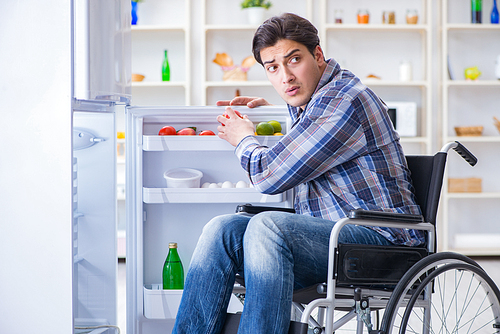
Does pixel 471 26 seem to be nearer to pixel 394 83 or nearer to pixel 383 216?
pixel 394 83

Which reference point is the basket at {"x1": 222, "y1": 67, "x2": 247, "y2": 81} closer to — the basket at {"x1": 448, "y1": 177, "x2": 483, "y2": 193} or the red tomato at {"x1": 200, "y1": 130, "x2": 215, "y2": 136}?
the basket at {"x1": 448, "y1": 177, "x2": 483, "y2": 193}

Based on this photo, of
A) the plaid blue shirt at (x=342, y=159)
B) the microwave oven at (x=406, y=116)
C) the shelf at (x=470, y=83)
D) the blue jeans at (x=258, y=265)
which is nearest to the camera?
the blue jeans at (x=258, y=265)

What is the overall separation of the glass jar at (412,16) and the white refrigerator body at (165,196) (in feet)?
8.14

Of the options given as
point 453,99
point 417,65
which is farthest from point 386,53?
point 453,99

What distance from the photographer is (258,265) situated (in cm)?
114

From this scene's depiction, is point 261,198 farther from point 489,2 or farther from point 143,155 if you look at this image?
point 489,2

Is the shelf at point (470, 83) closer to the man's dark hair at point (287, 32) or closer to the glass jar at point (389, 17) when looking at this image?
the glass jar at point (389, 17)

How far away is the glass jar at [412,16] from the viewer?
149 inches

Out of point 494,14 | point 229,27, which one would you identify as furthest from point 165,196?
point 494,14

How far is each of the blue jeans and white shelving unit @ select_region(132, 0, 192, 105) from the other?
2754 millimetres

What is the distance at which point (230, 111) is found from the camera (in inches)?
60.9

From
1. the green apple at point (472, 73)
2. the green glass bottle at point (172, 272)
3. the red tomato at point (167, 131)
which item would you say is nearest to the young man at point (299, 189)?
the red tomato at point (167, 131)

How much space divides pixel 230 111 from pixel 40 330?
0.81 metres

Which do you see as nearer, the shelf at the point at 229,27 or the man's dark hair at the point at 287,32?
the man's dark hair at the point at 287,32
